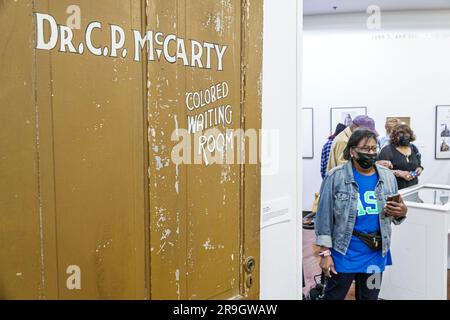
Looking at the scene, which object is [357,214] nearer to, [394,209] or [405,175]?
[394,209]

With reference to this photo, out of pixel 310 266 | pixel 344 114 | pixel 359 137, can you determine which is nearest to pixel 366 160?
pixel 359 137

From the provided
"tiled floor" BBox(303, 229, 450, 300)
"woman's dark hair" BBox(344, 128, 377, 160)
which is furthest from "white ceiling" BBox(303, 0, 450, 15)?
"woman's dark hair" BBox(344, 128, 377, 160)

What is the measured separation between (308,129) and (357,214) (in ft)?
11.7

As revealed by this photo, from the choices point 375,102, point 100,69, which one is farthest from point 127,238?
point 375,102

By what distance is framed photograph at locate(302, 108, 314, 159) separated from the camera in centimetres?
570

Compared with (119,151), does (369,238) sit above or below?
below

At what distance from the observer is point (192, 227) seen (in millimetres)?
1070

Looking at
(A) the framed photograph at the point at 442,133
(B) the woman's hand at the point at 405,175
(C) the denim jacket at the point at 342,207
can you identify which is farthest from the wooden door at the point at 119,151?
(A) the framed photograph at the point at 442,133

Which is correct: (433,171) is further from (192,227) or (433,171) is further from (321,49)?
(192,227)

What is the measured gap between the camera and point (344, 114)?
18.2 ft

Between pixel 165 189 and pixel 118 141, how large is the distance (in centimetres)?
17

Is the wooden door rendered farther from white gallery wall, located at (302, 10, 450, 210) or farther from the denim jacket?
white gallery wall, located at (302, 10, 450, 210)

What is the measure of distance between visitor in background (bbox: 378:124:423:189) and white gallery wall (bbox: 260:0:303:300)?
2.27 meters

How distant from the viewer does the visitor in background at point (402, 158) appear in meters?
3.65
